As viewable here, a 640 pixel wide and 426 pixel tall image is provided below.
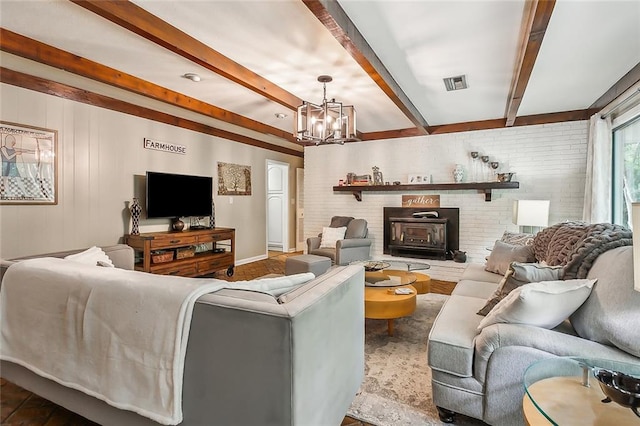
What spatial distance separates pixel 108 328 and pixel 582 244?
97.4 inches

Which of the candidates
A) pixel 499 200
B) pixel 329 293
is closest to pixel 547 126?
pixel 499 200

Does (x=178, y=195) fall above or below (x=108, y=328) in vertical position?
above

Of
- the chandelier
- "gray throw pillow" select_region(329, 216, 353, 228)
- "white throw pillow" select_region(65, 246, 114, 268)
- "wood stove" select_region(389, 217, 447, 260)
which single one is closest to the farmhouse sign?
the chandelier

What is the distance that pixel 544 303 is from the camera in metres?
1.47

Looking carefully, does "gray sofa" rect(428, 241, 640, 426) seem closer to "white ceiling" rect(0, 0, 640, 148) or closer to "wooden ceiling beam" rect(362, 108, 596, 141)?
"white ceiling" rect(0, 0, 640, 148)

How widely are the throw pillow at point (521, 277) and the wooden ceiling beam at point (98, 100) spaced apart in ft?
14.4

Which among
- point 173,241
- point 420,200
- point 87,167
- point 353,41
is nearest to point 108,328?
point 353,41

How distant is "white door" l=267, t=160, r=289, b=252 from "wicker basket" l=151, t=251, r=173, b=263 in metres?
3.31

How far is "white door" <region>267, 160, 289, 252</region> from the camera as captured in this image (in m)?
7.36

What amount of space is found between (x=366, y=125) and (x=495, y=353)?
430 centimetres

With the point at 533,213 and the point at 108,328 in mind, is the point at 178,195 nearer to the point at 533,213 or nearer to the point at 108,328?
the point at 108,328

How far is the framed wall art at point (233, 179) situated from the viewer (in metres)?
5.49

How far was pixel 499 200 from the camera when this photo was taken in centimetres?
479

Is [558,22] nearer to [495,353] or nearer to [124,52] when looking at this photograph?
[495,353]
